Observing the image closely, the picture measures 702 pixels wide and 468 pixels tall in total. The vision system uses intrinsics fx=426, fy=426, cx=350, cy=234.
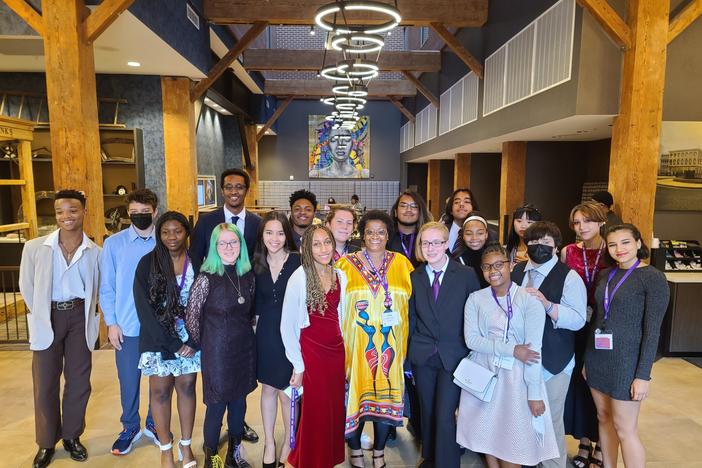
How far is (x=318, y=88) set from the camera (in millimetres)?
15906

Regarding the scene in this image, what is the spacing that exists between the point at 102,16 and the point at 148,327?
366 centimetres

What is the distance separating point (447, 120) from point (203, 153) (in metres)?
6.79

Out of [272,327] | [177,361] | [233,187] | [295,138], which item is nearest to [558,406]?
[272,327]

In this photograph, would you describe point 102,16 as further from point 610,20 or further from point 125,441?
point 610,20

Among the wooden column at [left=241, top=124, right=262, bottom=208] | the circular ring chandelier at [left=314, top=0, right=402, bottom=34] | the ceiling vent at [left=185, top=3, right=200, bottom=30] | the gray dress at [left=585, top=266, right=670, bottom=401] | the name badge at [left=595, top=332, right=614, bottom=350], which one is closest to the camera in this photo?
the gray dress at [left=585, top=266, right=670, bottom=401]

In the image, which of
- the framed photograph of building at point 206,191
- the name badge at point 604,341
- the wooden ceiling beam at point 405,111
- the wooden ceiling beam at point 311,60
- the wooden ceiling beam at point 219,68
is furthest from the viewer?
the wooden ceiling beam at point 405,111

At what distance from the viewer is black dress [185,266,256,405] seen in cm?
243

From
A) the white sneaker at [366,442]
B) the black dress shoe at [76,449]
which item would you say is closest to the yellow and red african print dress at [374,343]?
the white sneaker at [366,442]

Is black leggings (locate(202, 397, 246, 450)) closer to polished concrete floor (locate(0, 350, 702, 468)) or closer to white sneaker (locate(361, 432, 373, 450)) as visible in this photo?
polished concrete floor (locate(0, 350, 702, 468))

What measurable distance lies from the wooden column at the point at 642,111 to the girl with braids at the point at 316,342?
4051 mm

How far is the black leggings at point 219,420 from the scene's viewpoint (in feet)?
8.46

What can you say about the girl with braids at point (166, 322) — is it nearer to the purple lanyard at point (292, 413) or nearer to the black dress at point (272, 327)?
the black dress at point (272, 327)

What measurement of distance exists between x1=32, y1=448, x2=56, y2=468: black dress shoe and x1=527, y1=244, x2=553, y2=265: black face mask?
3385 millimetres

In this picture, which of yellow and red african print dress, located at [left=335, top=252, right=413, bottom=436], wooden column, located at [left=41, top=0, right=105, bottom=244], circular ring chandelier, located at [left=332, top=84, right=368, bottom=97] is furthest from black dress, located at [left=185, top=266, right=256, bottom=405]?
circular ring chandelier, located at [left=332, top=84, right=368, bottom=97]
